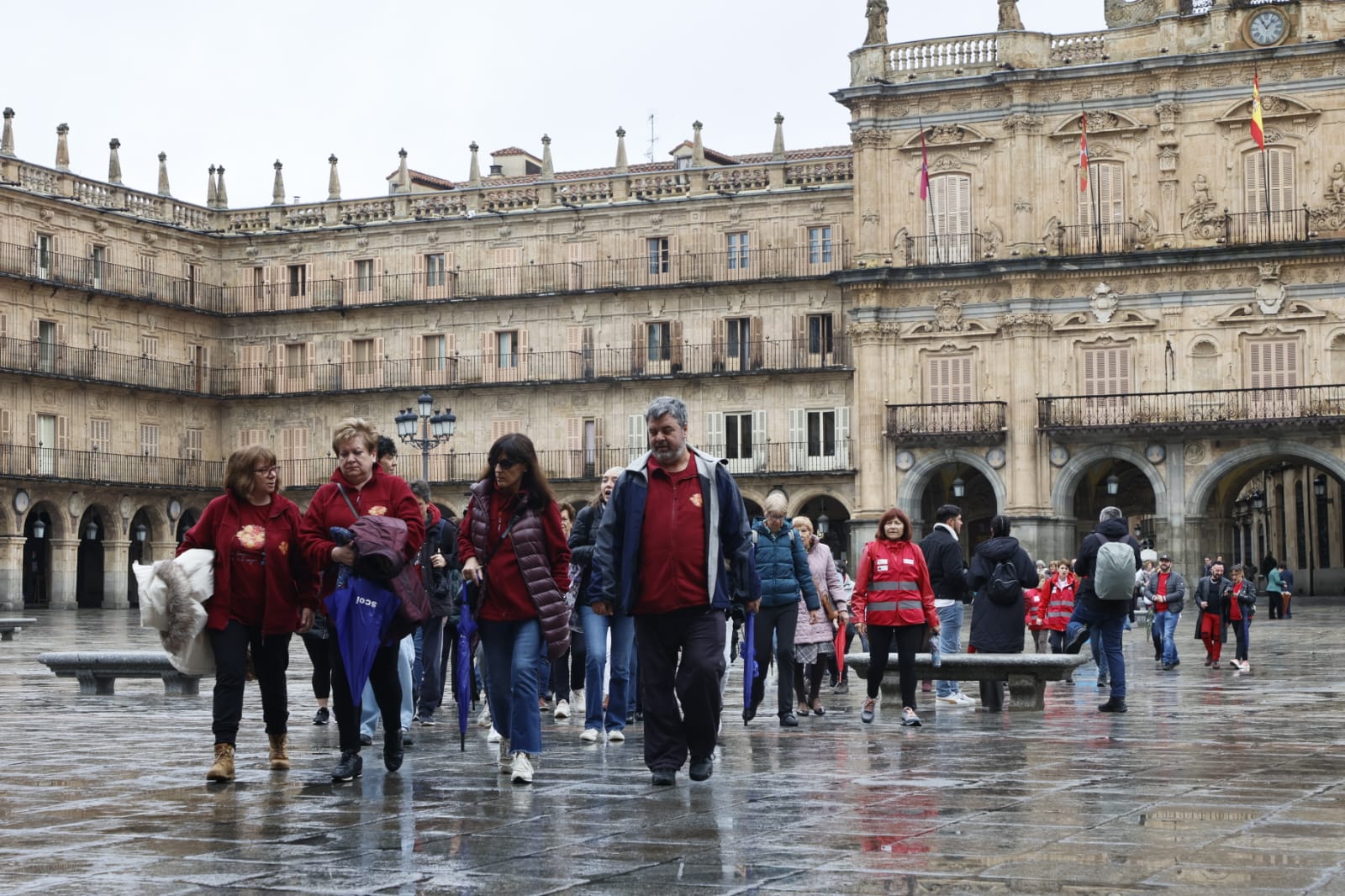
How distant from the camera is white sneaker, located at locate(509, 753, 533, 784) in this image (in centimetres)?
904

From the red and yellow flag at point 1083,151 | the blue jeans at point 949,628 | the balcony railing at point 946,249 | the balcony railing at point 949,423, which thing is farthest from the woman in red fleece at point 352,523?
the balcony railing at point 946,249

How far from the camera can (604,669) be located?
12383 millimetres

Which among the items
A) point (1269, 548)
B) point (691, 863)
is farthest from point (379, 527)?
point (1269, 548)

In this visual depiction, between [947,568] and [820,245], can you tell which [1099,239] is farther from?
[947,568]

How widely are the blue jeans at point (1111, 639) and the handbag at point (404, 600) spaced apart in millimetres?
6465

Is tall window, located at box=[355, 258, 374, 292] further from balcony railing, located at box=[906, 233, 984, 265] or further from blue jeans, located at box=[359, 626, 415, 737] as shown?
blue jeans, located at box=[359, 626, 415, 737]

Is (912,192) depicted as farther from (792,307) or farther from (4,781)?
(4,781)

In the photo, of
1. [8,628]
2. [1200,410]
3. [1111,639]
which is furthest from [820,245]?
[1111,639]

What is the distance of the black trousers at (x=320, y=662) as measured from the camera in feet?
38.0

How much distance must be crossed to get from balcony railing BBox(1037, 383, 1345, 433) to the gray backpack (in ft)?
97.9

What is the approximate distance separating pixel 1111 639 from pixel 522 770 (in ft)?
22.5

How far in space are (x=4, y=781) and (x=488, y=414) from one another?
44595 mm

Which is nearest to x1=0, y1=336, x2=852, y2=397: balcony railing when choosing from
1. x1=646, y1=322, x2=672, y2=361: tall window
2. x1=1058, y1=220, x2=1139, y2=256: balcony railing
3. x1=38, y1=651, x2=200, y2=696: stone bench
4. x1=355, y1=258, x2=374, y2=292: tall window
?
x1=646, y1=322, x2=672, y2=361: tall window

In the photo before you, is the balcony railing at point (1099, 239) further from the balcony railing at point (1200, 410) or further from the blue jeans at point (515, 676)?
the blue jeans at point (515, 676)
